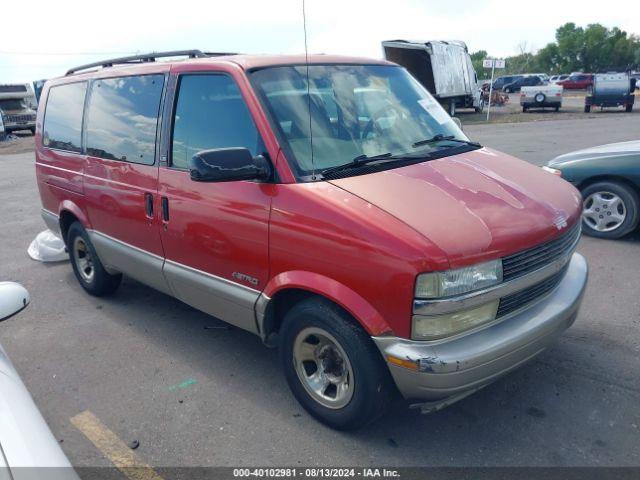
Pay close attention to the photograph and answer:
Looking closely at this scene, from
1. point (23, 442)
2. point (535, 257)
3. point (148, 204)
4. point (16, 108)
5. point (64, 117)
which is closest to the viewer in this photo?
point (23, 442)

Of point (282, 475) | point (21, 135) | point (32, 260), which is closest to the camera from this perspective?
point (282, 475)

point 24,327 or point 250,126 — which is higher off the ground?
point 250,126

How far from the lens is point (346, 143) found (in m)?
3.16

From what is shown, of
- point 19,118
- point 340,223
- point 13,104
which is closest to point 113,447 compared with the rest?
point 340,223

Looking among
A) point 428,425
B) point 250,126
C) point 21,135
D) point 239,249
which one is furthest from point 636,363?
point 21,135

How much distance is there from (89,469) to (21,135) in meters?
31.3

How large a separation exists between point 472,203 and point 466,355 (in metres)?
0.81

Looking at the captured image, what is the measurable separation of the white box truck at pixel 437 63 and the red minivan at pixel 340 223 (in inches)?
733

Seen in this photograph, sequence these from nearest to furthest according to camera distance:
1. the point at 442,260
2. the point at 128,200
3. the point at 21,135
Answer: the point at 442,260 → the point at 128,200 → the point at 21,135

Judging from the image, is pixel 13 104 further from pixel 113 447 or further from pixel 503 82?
pixel 503 82

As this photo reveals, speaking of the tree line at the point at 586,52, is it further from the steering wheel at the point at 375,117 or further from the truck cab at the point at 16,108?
the steering wheel at the point at 375,117

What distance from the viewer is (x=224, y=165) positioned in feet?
9.27

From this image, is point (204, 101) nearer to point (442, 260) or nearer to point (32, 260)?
point (442, 260)

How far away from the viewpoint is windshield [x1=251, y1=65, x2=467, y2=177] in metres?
3.05
